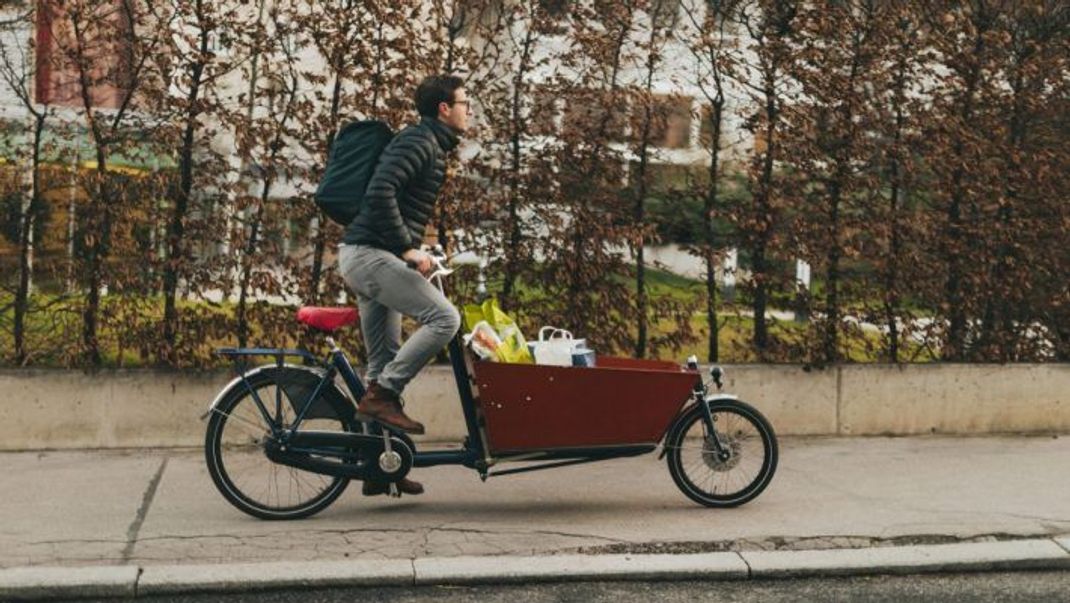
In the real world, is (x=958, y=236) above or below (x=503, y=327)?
above

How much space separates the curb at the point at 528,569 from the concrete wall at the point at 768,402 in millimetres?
2597

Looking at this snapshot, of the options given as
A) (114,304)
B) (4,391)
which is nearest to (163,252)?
(114,304)

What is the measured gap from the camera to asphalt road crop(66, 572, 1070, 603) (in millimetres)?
6461

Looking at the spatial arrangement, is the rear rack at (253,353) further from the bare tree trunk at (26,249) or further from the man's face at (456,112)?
the bare tree trunk at (26,249)

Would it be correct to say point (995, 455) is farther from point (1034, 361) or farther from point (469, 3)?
point (469, 3)

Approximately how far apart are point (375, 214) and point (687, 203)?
293 centimetres

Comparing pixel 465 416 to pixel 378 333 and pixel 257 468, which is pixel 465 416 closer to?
pixel 378 333

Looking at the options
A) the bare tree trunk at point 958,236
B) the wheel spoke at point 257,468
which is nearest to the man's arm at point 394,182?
the wheel spoke at point 257,468

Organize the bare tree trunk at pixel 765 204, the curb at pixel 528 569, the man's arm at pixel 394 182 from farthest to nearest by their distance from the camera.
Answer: the bare tree trunk at pixel 765 204
the man's arm at pixel 394 182
the curb at pixel 528 569

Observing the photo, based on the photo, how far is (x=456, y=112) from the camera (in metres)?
7.55

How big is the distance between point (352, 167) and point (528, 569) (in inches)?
80.4

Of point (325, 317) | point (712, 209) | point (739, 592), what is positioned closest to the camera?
point (739, 592)

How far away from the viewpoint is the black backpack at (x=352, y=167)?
7.42 metres

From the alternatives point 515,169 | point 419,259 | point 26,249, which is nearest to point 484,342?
point 419,259
